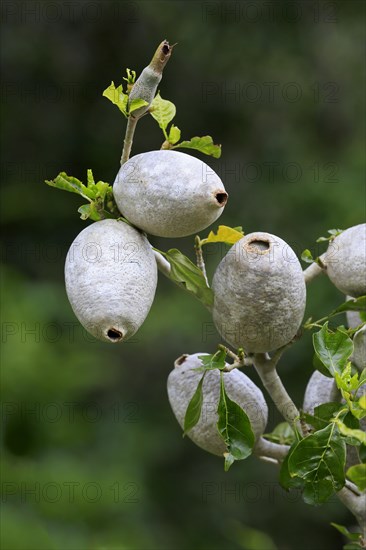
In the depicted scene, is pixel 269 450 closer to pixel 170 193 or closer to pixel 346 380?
pixel 346 380

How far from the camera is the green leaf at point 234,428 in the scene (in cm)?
94

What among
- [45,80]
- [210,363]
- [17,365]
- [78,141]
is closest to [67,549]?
[17,365]

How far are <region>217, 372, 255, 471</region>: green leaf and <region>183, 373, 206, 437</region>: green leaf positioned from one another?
0.03 meters

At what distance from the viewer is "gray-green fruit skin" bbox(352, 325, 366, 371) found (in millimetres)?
967

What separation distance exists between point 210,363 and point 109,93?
12.5 inches

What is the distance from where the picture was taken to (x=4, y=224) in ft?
10.9

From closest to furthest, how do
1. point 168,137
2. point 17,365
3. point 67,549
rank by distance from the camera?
point 168,137 < point 67,549 < point 17,365

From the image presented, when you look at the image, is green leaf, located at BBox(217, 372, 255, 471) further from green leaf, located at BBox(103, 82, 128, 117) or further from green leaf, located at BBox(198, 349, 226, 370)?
green leaf, located at BBox(103, 82, 128, 117)

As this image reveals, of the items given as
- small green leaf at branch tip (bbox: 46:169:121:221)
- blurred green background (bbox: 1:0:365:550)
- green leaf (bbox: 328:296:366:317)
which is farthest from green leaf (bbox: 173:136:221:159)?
blurred green background (bbox: 1:0:365:550)

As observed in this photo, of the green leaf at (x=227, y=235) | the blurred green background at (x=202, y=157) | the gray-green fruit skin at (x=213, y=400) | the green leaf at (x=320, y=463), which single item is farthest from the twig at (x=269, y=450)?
the blurred green background at (x=202, y=157)

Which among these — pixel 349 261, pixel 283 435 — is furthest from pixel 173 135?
pixel 283 435

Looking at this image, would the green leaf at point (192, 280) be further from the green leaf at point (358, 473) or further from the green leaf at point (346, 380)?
the green leaf at point (358, 473)

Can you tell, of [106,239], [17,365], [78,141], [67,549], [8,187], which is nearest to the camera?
[106,239]

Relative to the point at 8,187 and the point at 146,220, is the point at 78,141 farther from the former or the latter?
the point at 146,220
